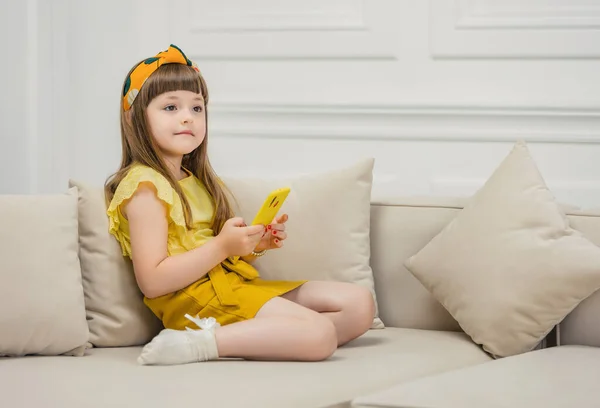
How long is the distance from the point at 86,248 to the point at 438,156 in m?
1.16

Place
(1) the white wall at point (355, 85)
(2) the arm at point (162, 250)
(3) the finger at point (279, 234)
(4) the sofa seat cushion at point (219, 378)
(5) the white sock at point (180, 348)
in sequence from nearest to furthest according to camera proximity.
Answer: (4) the sofa seat cushion at point (219, 378) → (5) the white sock at point (180, 348) → (2) the arm at point (162, 250) → (3) the finger at point (279, 234) → (1) the white wall at point (355, 85)

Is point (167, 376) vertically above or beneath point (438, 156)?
beneath

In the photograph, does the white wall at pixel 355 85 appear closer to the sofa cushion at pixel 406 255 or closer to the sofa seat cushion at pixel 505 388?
the sofa cushion at pixel 406 255

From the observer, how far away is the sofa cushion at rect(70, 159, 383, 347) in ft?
6.38

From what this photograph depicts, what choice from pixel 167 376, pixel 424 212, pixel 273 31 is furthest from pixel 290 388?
pixel 273 31

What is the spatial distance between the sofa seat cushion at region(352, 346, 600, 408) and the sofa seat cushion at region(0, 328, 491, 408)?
3.9 inches

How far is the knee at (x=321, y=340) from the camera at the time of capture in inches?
70.0

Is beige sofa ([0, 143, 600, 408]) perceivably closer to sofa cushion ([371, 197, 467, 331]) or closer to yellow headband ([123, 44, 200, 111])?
sofa cushion ([371, 197, 467, 331])

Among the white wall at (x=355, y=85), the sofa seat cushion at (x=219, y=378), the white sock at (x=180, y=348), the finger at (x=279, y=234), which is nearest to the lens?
the sofa seat cushion at (x=219, y=378)

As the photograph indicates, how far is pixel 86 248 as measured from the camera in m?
1.96

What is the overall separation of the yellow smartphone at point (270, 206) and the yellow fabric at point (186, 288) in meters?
0.15

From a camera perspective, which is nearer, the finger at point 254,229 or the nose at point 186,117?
the finger at point 254,229

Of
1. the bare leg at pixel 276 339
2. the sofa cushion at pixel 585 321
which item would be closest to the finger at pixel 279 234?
the bare leg at pixel 276 339

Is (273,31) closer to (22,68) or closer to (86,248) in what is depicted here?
(22,68)
